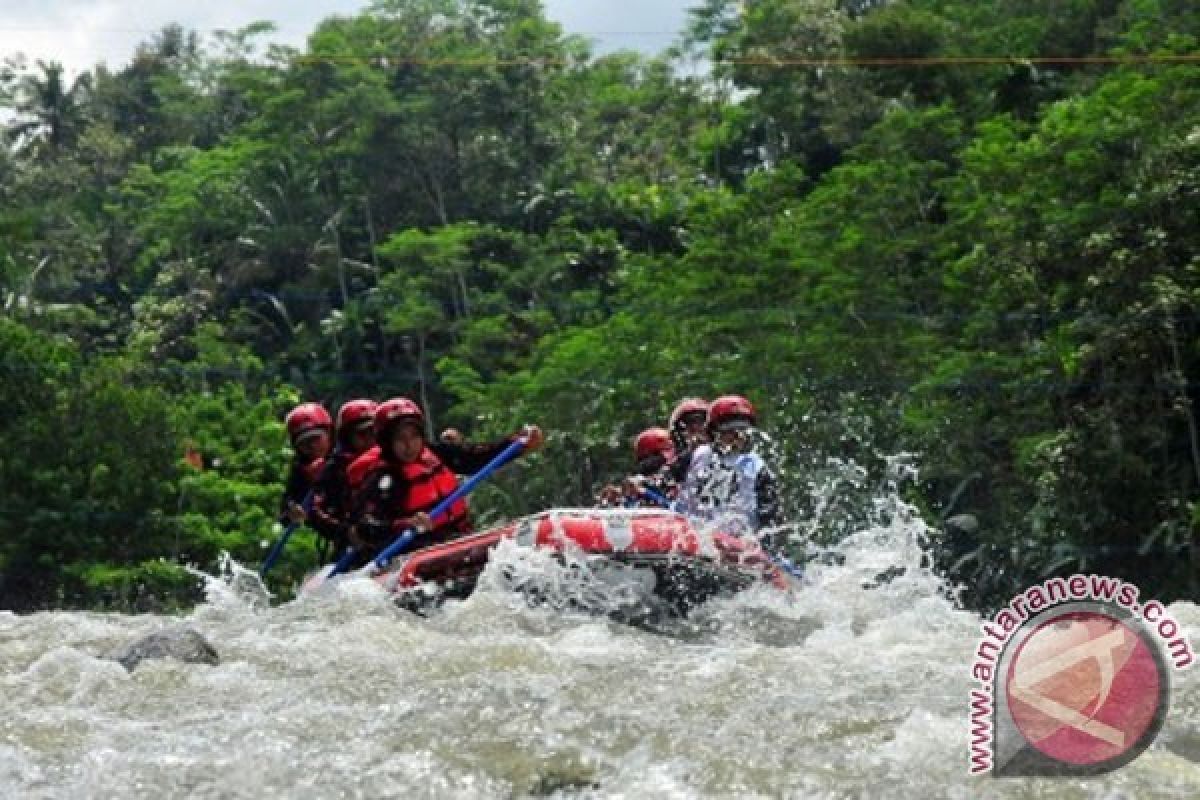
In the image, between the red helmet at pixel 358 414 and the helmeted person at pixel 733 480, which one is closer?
the helmeted person at pixel 733 480

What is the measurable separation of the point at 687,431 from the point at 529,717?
6778 mm

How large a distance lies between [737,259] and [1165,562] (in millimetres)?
10985

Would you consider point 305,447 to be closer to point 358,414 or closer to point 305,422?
point 305,422

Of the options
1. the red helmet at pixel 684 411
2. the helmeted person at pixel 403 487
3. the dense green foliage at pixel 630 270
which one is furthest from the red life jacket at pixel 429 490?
the dense green foliage at pixel 630 270

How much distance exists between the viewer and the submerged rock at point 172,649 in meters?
9.53

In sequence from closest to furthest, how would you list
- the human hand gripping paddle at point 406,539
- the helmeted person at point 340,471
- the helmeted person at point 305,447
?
the human hand gripping paddle at point 406,539 → the helmeted person at point 340,471 → the helmeted person at point 305,447

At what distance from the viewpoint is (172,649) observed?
961 centimetres

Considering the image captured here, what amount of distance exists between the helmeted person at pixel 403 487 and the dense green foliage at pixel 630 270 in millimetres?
12176

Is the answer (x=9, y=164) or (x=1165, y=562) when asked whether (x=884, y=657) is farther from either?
(x=9, y=164)

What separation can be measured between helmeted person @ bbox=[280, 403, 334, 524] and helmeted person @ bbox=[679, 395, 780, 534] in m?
3.14

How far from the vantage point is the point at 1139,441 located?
91.5ft

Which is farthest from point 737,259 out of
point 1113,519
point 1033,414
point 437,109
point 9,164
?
point 9,164

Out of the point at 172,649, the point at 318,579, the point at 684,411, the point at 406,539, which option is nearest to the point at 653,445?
the point at 684,411

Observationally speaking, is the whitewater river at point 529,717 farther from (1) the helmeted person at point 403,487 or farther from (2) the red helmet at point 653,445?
(2) the red helmet at point 653,445
